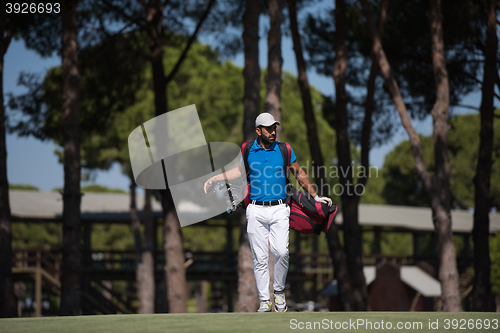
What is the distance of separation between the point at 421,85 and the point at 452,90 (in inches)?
34.0

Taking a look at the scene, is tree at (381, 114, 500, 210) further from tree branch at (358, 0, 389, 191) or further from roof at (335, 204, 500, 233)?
tree branch at (358, 0, 389, 191)

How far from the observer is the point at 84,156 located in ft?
93.6

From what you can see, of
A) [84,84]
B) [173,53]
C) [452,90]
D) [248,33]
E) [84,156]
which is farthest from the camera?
[173,53]

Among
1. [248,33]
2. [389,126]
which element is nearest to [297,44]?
[248,33]

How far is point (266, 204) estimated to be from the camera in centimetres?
599

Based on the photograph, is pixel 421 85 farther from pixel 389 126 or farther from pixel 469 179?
pixel 469 179

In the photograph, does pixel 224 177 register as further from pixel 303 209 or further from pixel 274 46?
pixel 274 46

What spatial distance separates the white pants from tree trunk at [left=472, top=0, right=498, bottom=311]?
9.38 m

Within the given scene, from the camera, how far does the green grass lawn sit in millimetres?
4363

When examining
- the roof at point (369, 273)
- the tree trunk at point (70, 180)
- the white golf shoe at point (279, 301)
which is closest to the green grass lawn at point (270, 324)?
the white golf shoe at point (279, 301)

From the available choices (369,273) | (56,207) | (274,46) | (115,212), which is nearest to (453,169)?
(369,273)

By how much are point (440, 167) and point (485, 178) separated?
2092mm

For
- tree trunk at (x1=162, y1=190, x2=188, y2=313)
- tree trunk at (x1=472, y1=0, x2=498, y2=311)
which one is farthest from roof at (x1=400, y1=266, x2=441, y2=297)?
tree trunk at (x1=162, y1=190, x2=188, y2=313)

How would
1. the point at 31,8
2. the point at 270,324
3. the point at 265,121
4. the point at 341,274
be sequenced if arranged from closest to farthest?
1. the point at 270,324
2. the point at 265,121
3. the point at 31,8
4. the point at 341,274
